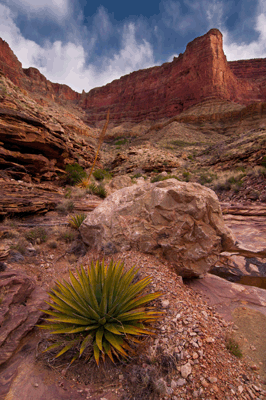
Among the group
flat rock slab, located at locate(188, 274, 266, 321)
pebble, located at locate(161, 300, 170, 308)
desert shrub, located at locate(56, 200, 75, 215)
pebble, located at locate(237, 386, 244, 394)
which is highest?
desert shrub, located at locate(56, 200, 75, 215)

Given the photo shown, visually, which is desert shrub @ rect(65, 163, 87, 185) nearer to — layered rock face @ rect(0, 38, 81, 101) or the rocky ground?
the rocky ground

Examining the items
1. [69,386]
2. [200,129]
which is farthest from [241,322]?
[200,129]

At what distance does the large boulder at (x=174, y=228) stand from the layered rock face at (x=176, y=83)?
52460 mm

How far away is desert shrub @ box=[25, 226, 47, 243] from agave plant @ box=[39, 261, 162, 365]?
9.06 feet

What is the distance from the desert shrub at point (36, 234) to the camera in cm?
462

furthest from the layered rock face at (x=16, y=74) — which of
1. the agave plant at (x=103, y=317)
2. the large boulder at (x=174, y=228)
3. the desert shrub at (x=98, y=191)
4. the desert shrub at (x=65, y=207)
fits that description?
the agave plant at (x=103, y=317)

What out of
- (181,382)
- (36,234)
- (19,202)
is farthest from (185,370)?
(19,202)

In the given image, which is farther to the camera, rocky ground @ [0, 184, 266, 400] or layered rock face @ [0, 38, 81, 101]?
layered rock face @ [0, 38, 81, 101]

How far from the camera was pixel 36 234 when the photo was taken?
4770 mm

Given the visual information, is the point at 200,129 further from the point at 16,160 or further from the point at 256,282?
the point at 256,282

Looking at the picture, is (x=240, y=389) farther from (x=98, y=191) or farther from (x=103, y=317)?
(x=98, y=191)

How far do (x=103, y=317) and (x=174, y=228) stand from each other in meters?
2.00

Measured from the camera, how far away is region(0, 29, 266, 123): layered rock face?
4916 cm

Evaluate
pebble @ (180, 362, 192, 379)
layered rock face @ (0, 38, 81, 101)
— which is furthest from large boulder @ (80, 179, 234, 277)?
layered rock face @ (0, 38, 81, 101)
